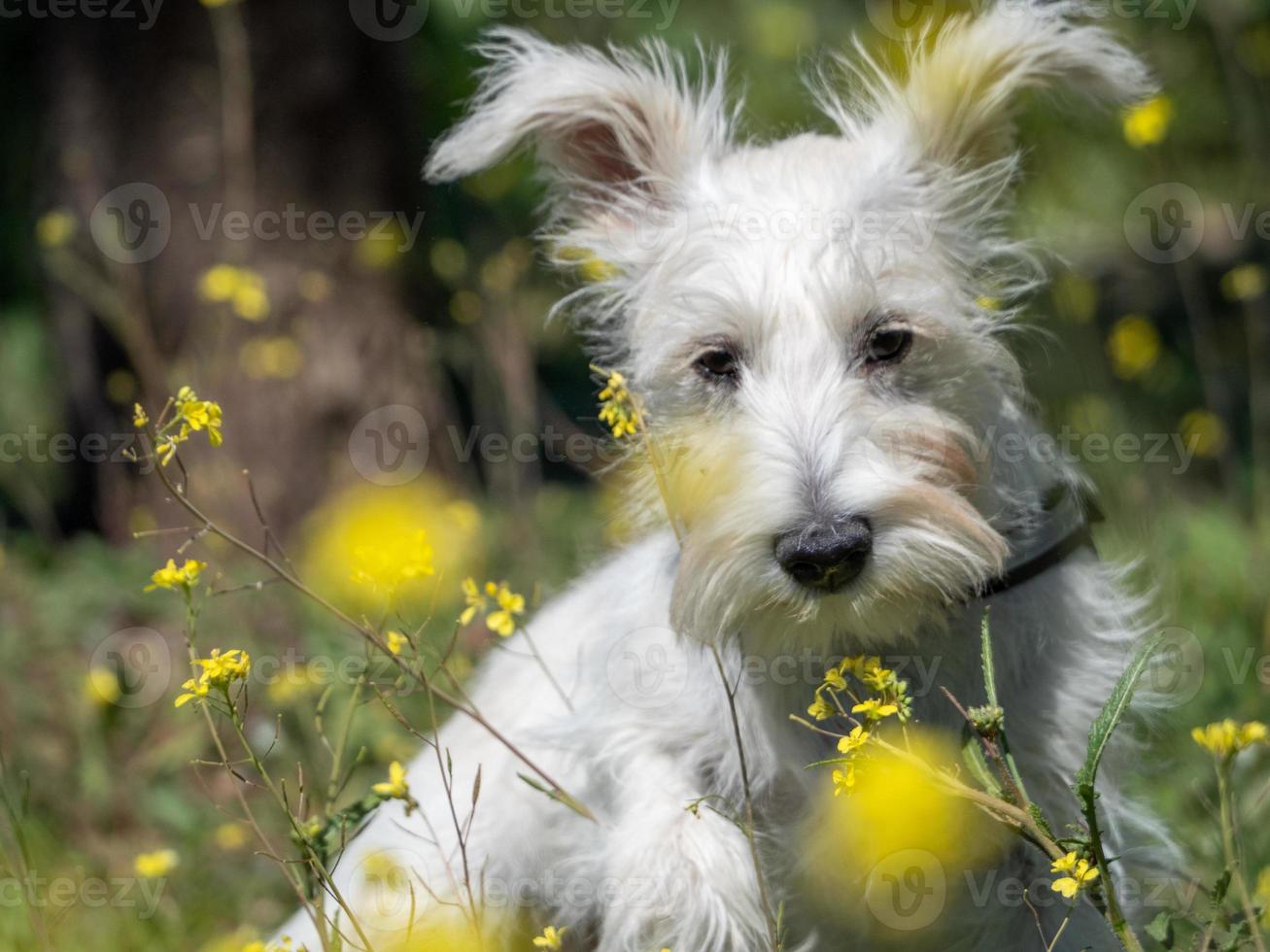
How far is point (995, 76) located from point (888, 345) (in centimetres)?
83

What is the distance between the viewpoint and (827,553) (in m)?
2.77

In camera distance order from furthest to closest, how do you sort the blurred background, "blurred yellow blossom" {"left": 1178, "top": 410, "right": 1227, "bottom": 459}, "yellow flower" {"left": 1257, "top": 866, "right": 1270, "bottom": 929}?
"blurred yellow blossom" {"left": 1178, "top": 410, "right": 1227, "bottom": 459}, the blurred background, "yellow flower" {"left": 1257, "top": 866, "right": 1270, "bottom": 929}

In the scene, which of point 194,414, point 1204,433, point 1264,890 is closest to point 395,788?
point 194,414

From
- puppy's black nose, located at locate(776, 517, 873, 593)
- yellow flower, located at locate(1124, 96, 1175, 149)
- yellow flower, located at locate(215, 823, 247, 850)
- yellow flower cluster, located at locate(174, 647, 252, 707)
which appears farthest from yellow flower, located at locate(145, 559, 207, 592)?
yellow flower, located at locate(1124, 96, 1175, 149)

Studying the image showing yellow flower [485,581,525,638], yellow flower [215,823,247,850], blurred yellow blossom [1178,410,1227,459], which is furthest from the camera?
blurred yellow blossom [1178,410,1227,459]

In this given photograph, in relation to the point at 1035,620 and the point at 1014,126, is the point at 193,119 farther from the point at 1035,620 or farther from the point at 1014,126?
the point at 1035,620

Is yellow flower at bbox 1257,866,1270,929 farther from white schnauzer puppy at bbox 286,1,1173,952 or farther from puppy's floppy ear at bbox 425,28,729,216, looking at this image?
puppy's floppy ear at bbox 425,28,729,216

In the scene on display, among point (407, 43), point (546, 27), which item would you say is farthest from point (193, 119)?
point (546, 27)

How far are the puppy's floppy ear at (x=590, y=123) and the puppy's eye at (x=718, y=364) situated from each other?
2.02 feet

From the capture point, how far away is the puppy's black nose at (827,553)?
277cm

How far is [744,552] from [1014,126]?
59.5 inches

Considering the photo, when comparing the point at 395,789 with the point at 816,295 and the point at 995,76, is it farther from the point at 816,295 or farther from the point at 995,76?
the point at 995,76

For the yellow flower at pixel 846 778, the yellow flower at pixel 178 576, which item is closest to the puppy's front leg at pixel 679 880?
the yellow flower at pixel 846 778

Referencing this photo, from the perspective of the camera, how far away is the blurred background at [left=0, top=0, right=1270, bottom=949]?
4.81m
